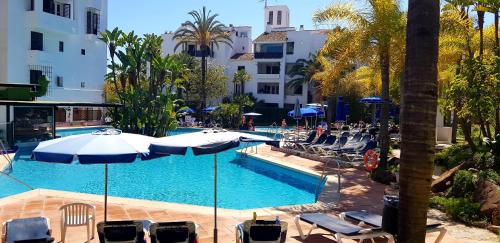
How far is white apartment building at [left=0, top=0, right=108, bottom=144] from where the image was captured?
1331 inches

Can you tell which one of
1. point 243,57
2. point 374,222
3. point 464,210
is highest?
point 243,57

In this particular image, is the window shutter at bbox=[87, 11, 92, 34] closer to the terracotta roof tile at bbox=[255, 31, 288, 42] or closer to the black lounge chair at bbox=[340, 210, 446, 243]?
the terracotta roof tile at bbox=[255, 31, 288, 42]

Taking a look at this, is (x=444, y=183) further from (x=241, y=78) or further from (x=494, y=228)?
(x=241, y=78)

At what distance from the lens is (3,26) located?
1315 inches

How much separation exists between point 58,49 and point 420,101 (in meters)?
38.8

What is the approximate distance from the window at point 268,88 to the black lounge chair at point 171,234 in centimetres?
4779

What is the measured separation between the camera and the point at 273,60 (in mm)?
53250

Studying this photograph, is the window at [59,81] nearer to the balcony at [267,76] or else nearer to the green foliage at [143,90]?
the green foliage at [143,90]

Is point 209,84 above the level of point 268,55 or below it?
below

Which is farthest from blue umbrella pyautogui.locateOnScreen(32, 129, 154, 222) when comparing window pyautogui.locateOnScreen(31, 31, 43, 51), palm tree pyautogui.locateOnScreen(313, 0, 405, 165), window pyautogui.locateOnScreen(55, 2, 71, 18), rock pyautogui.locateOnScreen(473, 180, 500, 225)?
window pyautogui.locateOnScreen(55, 2, 71, 18)

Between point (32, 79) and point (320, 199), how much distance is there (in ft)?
103

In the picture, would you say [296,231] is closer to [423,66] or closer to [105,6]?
[423,66]

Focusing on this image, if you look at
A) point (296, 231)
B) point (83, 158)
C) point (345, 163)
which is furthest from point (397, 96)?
point (83, 158)

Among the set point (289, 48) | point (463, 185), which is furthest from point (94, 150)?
point (289, 48)
